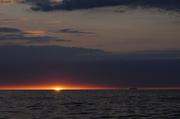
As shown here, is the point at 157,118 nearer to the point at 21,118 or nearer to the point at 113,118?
the point at 113,118

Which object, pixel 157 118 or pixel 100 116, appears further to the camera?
pixel 100 116

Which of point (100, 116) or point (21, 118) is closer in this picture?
point (21, 118)

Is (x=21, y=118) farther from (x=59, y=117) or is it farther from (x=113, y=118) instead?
(x=113, y=118)

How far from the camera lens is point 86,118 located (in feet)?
235

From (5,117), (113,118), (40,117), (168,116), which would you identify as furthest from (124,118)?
(5,117)

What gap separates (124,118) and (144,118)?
3.14 meters

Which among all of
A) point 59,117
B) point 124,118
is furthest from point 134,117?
point 59,117

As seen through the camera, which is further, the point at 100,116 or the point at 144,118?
the point at 100,116

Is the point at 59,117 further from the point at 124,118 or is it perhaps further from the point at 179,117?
the point at 179,117

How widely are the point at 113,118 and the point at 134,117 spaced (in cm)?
335

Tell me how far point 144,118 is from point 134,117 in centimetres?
232

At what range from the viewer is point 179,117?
7106 centimetres

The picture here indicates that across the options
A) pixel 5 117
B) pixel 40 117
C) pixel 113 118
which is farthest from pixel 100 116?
pixel 5 117

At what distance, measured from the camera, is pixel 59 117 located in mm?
73875
